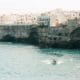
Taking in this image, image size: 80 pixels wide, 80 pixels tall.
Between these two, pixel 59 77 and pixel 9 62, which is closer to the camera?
pixel 59 77

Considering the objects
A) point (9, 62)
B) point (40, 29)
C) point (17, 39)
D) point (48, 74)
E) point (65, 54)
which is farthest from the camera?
point (17, 39)

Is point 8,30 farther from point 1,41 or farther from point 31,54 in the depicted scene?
point 31,54

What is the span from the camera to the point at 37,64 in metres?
55.2

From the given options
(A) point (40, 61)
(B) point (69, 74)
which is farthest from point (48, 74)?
(A) point (40, 61)

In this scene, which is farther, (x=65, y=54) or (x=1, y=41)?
(x=1, y=41)

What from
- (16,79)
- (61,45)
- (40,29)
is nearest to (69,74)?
(16,79)

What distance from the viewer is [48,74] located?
155 ft

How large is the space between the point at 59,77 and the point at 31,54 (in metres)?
21.4

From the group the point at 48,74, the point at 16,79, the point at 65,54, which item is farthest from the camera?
the point at 65,54

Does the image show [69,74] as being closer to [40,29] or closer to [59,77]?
[59,77]

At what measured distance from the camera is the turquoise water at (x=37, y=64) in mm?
46312

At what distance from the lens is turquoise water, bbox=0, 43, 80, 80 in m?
46.3

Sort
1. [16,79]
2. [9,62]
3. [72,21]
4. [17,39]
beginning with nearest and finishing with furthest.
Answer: [16,79] → [9,62] → [72,21] → [17,39]

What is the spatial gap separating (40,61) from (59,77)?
12.6 meters
